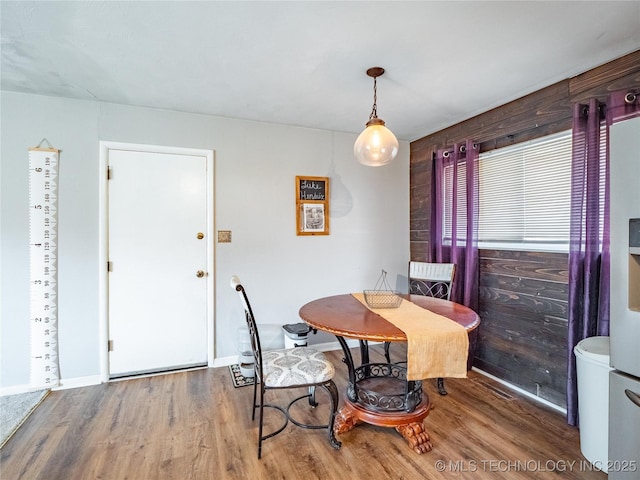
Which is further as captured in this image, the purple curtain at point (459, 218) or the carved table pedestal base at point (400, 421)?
the purple curtain at point (459, 218)

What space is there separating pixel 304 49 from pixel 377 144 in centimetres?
74

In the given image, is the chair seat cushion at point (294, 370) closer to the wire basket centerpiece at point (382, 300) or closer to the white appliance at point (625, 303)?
the wire basket centerpiece at point (382, 300)

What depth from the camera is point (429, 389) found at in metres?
2.67

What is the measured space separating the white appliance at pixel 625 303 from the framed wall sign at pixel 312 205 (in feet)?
8.07

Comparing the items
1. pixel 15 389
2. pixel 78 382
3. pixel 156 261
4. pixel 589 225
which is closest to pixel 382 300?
pixel 589 225

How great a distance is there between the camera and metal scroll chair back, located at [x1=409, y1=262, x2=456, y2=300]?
284cm

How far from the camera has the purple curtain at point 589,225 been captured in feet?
6.51

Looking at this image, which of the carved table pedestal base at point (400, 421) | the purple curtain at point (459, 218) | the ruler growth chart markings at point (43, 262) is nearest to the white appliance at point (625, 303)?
the carved table pedestal base at point (400, 421)

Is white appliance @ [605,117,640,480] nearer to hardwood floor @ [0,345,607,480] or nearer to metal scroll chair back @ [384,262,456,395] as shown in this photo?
hardwood floor @ [0,345,607,480]

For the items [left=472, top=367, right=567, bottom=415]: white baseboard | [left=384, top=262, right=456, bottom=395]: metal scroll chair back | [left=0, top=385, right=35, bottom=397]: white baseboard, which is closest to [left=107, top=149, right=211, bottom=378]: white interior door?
[left=0, top=385, right=35, bottom=397]: white baseboard

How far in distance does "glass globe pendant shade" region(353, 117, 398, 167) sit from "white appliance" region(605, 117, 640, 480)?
43.6 inches

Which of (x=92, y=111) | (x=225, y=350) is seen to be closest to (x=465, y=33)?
(x=92, y=111)

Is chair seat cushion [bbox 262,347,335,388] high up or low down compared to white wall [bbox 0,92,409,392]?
down

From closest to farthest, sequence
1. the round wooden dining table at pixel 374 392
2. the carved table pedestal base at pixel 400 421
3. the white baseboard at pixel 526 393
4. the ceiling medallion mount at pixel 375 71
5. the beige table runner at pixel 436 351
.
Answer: the beige table runner at pixel 436 351 → the round wooden dining table at pixel 374 392 → the carved table pedestal base at pixel 400 421 → the ceiling medallion mount at pixel 375 71 → the white baseboard at pixel 526 393
